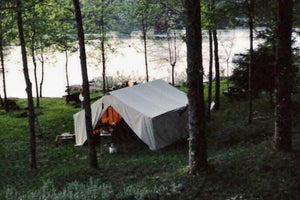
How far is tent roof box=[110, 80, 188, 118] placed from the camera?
647 inches

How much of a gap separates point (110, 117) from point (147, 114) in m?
3.12

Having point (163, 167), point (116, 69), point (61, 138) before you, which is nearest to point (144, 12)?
point (61, 138)

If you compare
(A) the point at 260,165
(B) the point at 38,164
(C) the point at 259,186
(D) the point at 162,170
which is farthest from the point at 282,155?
(B) the point at 38,164

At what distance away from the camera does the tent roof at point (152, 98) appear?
1643 cm

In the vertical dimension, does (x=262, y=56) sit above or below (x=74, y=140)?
above

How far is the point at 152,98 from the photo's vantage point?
18.1m

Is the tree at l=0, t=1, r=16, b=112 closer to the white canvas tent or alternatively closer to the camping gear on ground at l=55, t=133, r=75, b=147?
the white canvas tent

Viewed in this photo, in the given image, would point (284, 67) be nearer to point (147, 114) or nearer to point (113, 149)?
point (147, 114)

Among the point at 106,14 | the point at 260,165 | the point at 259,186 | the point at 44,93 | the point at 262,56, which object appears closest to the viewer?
the point at 259,186

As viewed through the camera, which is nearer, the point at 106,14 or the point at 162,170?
the point at 162,170

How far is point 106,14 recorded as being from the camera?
2970 centimetres

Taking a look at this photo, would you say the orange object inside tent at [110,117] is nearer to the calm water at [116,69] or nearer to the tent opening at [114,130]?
the tent opening at [114,130]

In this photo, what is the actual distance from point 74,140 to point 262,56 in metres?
10.9

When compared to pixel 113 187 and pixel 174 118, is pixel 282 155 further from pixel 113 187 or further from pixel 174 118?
pixel 174 118
